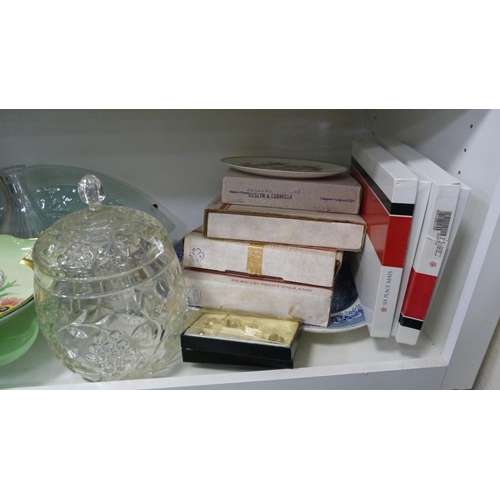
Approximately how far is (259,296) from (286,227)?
0.10 meters

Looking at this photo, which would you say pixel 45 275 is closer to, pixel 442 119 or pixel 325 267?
pixel 325 267

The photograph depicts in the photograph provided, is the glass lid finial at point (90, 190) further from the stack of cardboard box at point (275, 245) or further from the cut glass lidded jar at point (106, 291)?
the stack of cardboard box at point (275, 245)

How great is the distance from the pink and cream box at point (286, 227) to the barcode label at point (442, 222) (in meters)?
0.10

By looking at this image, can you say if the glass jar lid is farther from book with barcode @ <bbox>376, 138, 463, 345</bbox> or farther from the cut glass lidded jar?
book with barcode @ <bbox>376, 138, 463, 345</bbox>

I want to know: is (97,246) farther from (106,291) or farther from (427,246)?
(427,246)

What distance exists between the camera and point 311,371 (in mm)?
465

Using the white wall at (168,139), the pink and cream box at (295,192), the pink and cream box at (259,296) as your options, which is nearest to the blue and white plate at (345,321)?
the pink and cream box at (259,296)

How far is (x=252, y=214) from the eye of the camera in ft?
1.69

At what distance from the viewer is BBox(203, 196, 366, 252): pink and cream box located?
1.63 ft

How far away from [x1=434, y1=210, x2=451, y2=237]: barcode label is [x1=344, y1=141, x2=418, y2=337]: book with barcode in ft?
0.09

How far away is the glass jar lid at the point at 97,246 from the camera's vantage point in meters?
0.44

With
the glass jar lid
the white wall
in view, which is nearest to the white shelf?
the glass jar lid

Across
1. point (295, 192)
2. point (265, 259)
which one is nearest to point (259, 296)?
point (265, 259)

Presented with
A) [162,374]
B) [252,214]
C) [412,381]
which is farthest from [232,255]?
[412,381]
